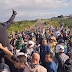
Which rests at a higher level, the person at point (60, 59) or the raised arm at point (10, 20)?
the raised arm at point (10, 20)

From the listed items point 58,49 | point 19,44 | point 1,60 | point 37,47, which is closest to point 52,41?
point 37,47

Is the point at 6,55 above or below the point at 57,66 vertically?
above

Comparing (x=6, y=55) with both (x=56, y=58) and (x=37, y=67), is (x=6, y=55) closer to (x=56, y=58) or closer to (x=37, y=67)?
(x=37, y=67)

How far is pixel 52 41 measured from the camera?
8.14m

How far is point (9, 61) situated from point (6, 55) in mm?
140

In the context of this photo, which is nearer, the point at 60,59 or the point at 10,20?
the point at 10,20

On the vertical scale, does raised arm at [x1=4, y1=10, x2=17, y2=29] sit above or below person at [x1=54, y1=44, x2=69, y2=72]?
above

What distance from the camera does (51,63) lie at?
4.55m

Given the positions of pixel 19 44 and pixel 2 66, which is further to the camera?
pixel 19 44

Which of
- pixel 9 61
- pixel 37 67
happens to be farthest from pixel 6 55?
pixel 37 67

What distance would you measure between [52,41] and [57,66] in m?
3.33

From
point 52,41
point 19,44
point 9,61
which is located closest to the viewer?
point 9,61

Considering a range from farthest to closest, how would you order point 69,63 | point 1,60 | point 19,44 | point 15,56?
point 19,44 → point 69,63 → point 1,60 → point 15,56

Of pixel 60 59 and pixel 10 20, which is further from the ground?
pixel 10 20
